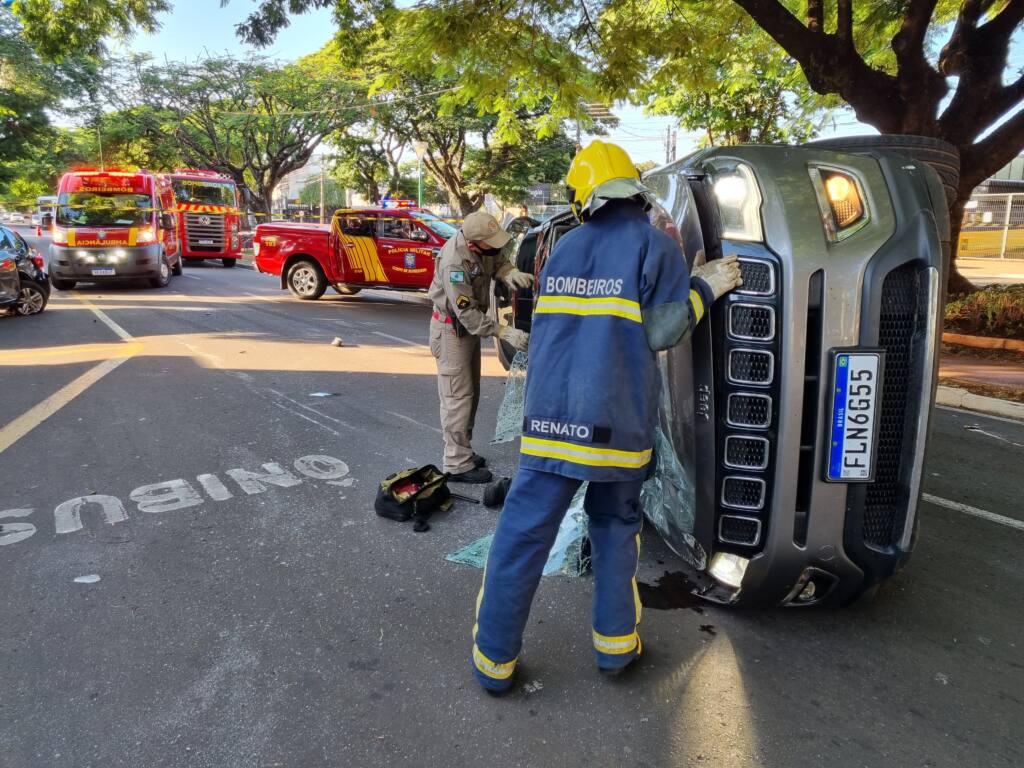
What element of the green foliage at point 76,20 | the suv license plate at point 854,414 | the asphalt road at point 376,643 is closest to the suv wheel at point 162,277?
the green foliage at point 76,20

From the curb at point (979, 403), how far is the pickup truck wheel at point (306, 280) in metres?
11.0

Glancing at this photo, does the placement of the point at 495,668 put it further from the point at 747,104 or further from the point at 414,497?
the point at 747,104

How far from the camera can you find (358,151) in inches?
1305

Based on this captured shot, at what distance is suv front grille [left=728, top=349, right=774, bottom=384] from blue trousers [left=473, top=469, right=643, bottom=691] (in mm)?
503

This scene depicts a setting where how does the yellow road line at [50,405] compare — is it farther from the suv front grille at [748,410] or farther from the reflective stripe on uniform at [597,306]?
the suv front grille at [748,410]

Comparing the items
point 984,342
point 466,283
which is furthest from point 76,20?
point 984,342

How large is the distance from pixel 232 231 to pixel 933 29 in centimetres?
2020

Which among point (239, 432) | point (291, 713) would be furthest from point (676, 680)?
point (239, 432)

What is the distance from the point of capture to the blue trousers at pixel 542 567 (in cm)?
238

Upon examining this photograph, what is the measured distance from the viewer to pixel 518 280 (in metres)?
4.14

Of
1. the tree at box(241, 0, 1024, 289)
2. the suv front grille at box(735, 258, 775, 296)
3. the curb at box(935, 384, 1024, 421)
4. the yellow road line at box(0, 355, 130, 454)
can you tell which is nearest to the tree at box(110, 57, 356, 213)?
the tree at box(241, 0, 1024, 289)

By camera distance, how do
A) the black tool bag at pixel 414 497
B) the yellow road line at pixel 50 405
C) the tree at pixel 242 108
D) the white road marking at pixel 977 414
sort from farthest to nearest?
1. the tree at pixel 242 108
2. the white road marking at pixel 977 414
3. the yellow road line at pixel 50 405
4. the black tool bag at pixel 414 497

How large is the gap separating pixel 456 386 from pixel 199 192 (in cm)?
2227

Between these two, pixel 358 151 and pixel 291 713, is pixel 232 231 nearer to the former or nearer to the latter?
pixel 358 151
